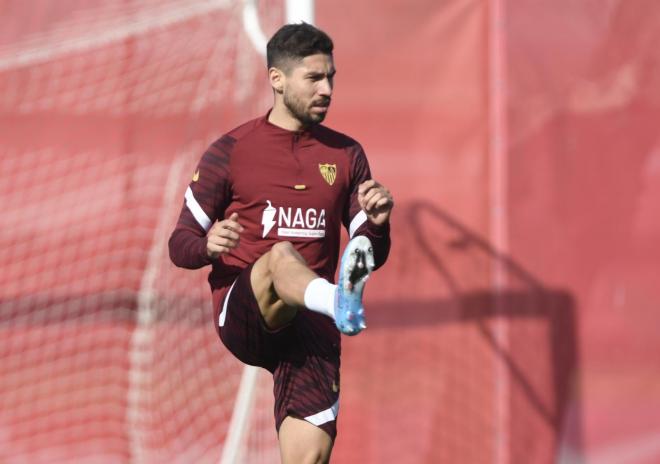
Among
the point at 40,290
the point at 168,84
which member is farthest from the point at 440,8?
the point at 40,290

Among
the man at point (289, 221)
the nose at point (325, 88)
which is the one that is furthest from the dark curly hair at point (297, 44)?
the nose at point (325, 88)

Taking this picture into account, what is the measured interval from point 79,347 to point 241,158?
2.09m

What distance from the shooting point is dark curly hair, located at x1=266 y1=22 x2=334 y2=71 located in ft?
12.8

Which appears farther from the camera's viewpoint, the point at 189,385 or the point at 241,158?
the point at 189,385

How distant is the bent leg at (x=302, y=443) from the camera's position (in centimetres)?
382

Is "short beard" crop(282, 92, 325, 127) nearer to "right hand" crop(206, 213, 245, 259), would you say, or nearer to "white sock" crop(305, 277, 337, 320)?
"right hand" crop(206, 213, 245, 259)

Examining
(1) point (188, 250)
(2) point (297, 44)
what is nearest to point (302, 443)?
(1) point (188, 250)

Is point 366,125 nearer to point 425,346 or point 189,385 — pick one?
point 425,346

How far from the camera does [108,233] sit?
564cm

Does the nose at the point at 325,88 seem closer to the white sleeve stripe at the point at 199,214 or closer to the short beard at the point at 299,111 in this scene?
the short beard at the point at 299,111

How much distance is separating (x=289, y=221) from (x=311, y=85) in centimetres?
48

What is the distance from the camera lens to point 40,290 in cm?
547

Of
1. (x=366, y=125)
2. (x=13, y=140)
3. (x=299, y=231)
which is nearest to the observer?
(x=299, y=231)

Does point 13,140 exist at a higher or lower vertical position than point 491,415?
higher
